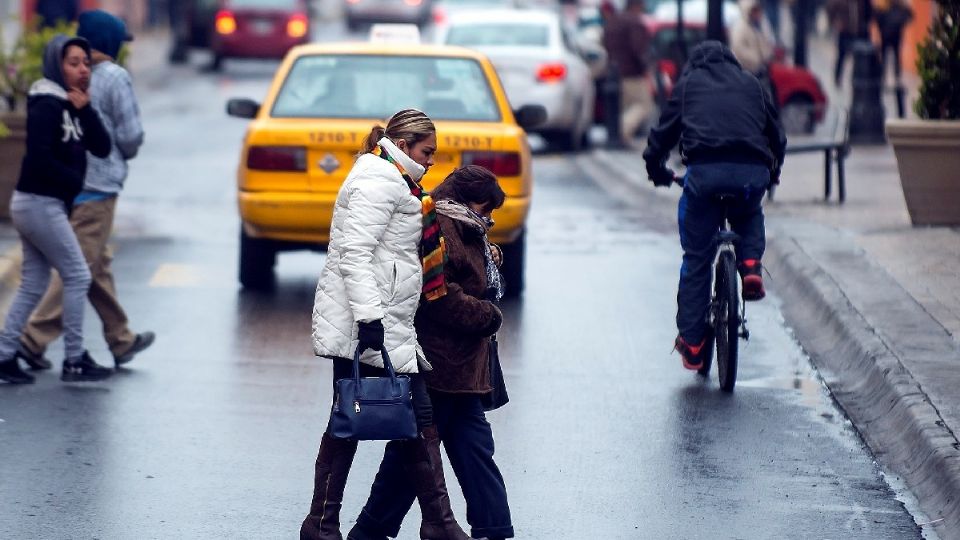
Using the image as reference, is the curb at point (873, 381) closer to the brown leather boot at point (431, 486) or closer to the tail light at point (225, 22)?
the brown leather boot at point (431, 486)

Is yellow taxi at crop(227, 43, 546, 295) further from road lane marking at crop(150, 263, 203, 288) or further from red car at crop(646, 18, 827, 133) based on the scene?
red car at crop(646, 18, 827, 133)

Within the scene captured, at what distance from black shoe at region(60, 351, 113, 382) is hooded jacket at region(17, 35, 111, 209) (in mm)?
780

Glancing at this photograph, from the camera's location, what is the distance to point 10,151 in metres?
14.8

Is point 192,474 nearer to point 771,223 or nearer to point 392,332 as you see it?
point 392,332

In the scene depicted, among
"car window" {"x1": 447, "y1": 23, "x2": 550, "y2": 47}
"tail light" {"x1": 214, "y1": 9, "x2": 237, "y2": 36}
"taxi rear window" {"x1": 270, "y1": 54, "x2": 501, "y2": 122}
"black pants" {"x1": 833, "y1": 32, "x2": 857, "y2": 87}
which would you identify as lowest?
"black pants" {"x1": 833, "y1": 32, "x2": 857, "y2": 87}

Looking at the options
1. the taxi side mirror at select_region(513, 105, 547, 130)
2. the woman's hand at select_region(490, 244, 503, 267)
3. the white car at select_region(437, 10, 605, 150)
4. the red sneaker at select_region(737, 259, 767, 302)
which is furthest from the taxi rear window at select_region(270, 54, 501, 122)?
the white car at select_region(437, 10, 605, 150)

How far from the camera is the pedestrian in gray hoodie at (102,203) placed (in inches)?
390

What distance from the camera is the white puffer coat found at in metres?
6.10

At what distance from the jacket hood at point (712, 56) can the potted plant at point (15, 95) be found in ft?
21.5

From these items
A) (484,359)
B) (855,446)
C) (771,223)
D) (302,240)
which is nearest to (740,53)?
(771,223)

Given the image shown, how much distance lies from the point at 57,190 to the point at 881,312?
4345 mm

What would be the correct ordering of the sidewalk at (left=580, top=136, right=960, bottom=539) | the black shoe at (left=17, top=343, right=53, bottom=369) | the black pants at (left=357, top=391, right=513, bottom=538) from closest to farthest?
1. the black pants at (left=357, top=391, right=513, bottom=538)
2. the sidewalk at (left=580, top=136, right=960, bottom=539)
3. the black shoe at (left=17, top=343, right=53, bottom=369)

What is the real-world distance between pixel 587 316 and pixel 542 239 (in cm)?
366

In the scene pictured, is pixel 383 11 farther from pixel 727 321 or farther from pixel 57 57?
pixel 727 321
